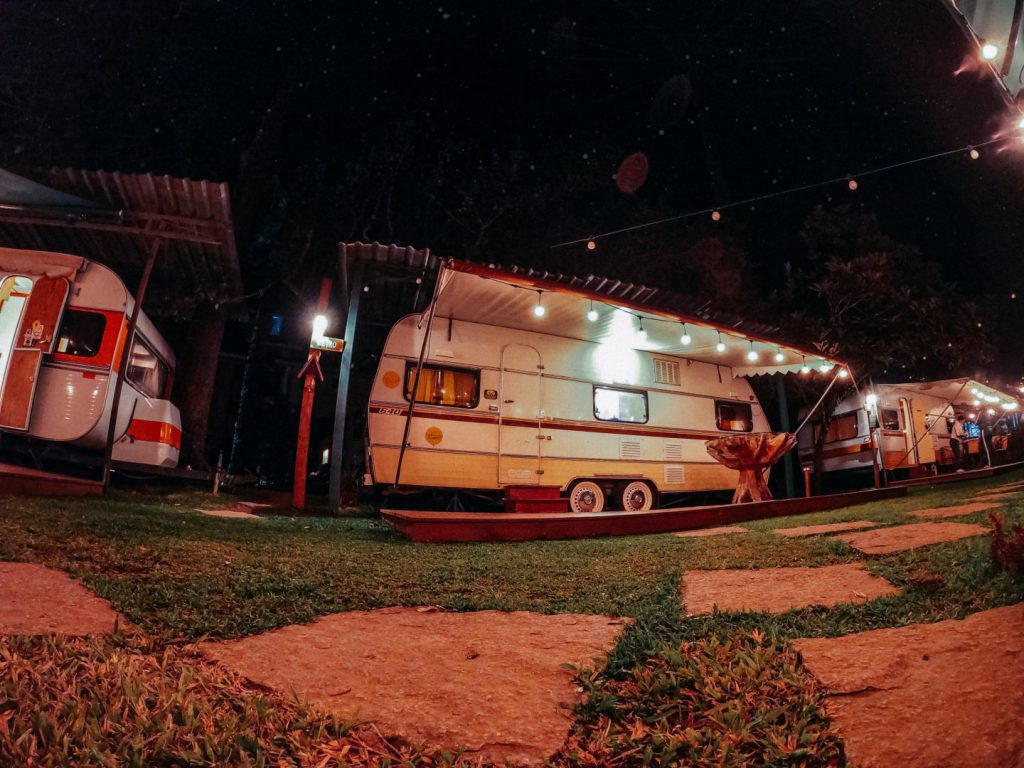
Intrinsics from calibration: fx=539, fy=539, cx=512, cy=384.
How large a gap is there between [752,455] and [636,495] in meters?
2.30

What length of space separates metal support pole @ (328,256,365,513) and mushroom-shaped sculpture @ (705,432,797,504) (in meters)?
5.47

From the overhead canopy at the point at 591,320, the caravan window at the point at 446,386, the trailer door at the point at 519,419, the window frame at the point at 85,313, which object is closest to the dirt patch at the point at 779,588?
the overhead canopy at the point at 591,320

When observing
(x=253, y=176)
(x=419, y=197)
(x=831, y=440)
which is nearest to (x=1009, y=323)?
(x=831, y=440)

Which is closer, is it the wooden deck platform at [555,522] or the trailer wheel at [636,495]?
the wooden deck platform at [555,522]

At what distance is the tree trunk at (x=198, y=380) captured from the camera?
10.7 metres

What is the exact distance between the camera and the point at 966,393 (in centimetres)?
1488

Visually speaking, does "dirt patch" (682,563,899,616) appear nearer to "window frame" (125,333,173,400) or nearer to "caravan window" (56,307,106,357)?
"window frame" (125,333,173,400)

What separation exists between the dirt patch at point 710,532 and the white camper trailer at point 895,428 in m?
7.92

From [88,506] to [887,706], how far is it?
7006 millimetres

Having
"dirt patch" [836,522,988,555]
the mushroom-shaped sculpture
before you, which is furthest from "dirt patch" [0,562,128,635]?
the mushroom-shaped sculpture

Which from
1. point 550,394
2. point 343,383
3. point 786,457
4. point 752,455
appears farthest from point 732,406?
point 343,383

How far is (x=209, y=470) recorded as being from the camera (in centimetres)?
1060

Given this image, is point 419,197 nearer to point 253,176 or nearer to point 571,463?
point 253,176

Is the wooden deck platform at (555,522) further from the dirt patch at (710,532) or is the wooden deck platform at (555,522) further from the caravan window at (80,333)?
the caravan window at (80,333)
